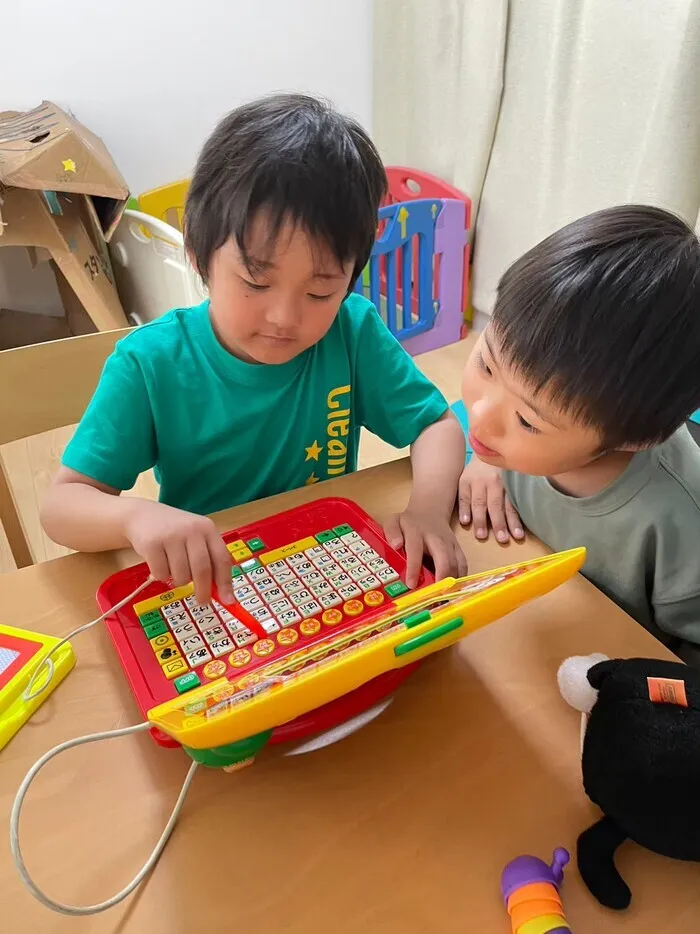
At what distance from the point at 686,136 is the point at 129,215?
1.27 metres

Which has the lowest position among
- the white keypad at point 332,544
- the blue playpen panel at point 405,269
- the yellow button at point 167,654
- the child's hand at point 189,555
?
the blue playpen panel at point 405,269

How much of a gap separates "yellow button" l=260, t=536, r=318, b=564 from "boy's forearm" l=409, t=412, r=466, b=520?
0.36 ft

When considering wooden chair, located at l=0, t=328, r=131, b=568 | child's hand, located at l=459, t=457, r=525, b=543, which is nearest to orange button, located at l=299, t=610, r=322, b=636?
child's hand, located at l=459, t=457, r=525, b=543

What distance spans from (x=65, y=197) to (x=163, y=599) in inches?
59.6

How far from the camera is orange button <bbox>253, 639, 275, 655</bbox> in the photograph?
490 mm

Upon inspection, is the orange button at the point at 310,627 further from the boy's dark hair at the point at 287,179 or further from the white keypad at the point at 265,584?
the boy's dark hair at the point at 287,179

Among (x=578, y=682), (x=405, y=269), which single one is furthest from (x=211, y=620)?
(x=405, y=269)

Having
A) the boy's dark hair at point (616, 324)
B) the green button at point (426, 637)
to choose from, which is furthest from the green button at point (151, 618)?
the boy's dark hair at point (616, 324)

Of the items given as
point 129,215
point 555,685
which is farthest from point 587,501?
point 129,215

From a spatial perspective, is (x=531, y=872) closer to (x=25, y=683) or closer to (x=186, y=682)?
(x=186, y=682)

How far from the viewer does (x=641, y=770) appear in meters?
0.39

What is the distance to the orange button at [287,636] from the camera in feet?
1.64

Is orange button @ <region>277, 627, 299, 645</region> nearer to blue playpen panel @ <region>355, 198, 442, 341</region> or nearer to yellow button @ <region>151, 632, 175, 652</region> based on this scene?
yellow button @ <region>151, 632, 175, 652</region>

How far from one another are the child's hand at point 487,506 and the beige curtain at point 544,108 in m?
1.06
